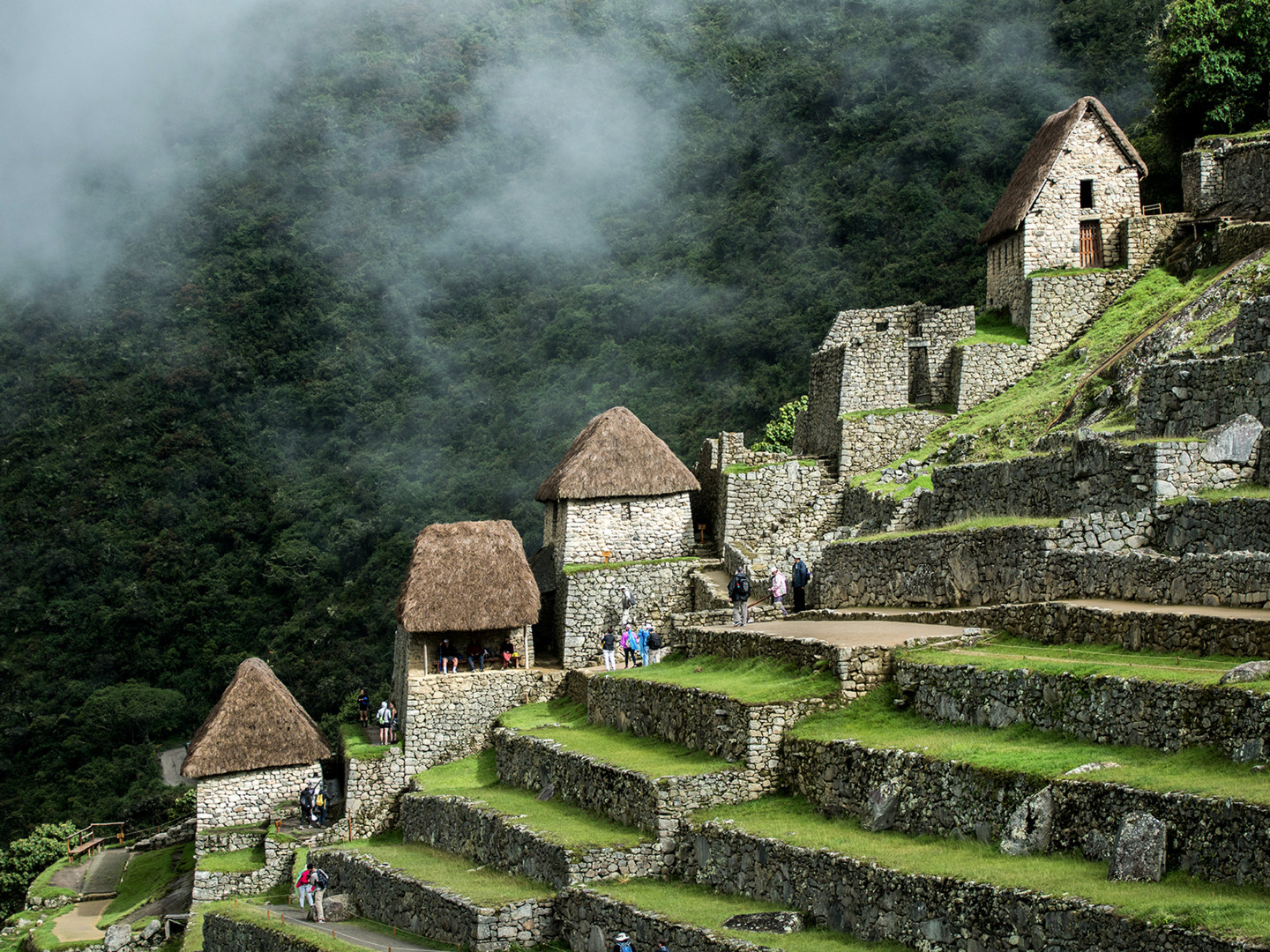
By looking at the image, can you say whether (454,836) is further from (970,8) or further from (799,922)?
(970,8)

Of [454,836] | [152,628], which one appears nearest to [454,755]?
[454,836]

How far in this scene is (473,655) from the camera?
25703 millimetres

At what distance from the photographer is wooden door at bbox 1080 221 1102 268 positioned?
88.2 feet

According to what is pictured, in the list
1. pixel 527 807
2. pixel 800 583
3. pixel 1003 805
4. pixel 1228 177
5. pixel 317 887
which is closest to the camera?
pixel 1003 805

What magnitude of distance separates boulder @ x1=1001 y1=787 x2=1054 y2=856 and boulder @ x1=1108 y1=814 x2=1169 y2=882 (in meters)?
0.94

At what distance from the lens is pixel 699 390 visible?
46.3 metres

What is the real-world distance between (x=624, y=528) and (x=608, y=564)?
0.89 metres

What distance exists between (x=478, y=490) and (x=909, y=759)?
34945mm

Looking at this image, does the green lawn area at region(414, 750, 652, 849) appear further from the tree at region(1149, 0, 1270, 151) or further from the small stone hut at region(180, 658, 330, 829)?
the tree at region(1149, 0, 1270, 151)

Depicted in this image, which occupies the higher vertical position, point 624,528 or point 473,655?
point 624,528

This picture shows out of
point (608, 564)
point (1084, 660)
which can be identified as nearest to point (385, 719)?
point (608, 564)

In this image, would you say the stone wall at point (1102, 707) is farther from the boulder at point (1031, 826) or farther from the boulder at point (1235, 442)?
the boulder at point (1235, 442)

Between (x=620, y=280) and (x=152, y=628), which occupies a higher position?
(x=620, y=280)

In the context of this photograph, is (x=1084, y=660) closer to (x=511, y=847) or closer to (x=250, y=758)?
(x=511, y=847)
